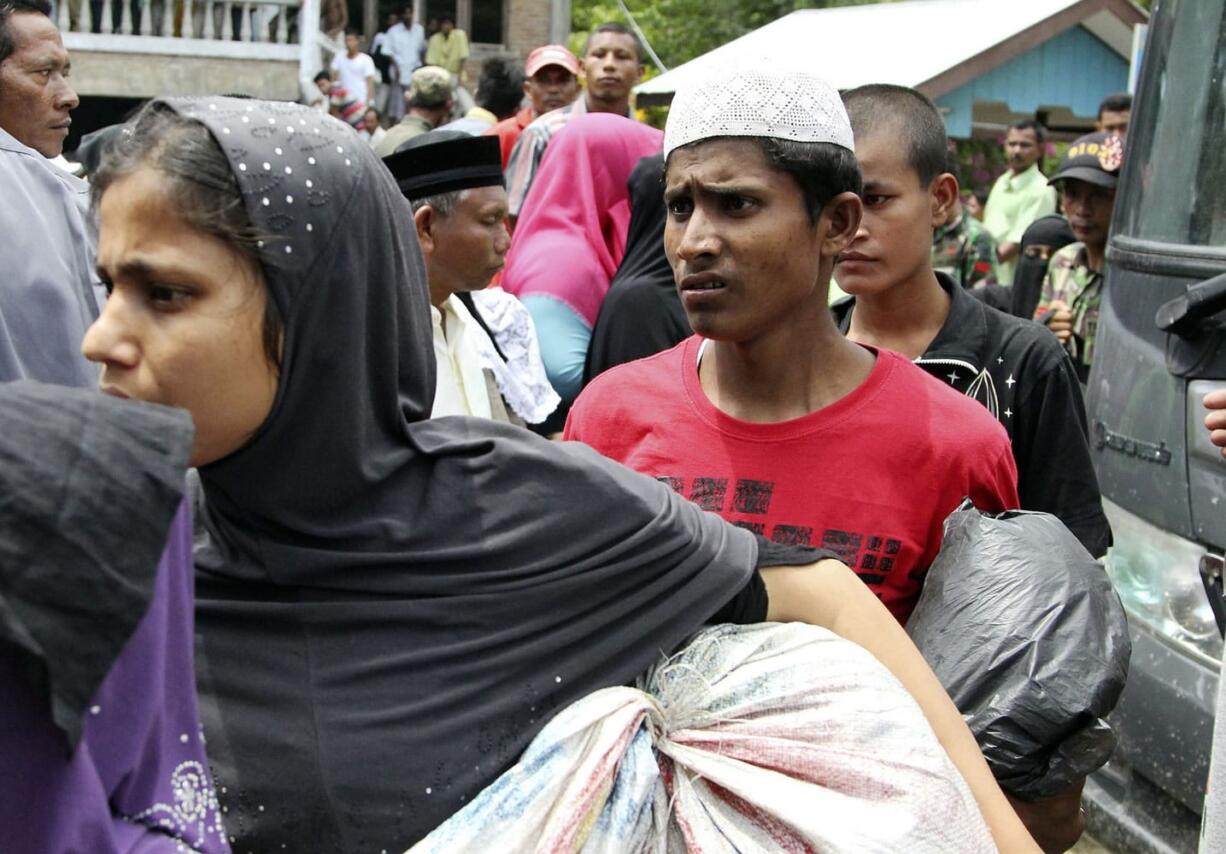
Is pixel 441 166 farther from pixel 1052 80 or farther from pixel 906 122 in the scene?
pixel 1052 80

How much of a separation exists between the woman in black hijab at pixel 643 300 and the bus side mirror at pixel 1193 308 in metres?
1.28

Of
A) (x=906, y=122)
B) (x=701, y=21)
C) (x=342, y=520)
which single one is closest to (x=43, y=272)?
(x=342, y=520)

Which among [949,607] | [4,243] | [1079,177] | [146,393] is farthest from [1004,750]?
[1079,177]

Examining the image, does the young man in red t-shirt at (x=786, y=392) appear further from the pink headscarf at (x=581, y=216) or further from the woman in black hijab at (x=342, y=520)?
the pink headscarf at (x=581, y=216)

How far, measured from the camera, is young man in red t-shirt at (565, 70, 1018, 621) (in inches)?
93.3

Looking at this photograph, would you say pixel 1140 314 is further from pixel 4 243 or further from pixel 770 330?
pixel 4 243

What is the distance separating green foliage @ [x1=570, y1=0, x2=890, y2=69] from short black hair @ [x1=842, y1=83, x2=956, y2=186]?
24.1 m

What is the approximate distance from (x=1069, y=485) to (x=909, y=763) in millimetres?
1617

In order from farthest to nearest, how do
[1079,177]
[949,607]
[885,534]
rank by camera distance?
[1079,177] → [885,534] → [949,607]

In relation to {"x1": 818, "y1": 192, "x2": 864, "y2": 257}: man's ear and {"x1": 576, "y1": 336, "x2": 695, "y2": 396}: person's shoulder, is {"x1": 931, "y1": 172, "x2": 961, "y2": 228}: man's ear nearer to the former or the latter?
{"x1": 818, "y1": 192, "x2": 864, "y2": 257}: man's ear

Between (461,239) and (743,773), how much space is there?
2.79 metres

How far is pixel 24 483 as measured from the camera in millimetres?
1073

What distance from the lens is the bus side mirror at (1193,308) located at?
12.3ft

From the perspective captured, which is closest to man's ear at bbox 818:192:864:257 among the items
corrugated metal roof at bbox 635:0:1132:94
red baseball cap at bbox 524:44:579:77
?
red baseball cap at bbox 524:44:579:77
